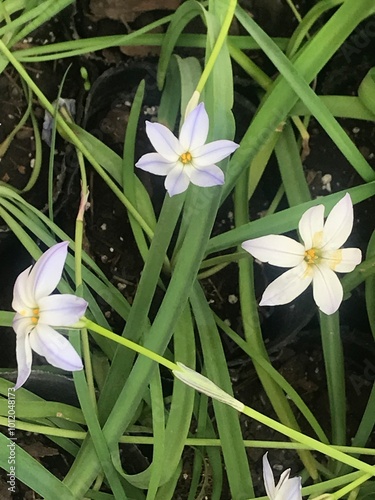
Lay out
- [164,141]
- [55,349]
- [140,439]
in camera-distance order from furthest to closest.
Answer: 1. [140,439]
2. [164,141]
3. [55,349]

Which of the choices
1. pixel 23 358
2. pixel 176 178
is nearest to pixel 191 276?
pixel 176 178

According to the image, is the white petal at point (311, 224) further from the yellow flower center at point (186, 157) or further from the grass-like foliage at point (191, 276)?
the yellow flower center at point (186, 157)

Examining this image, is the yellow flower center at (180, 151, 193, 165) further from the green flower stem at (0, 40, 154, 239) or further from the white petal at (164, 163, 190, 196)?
the green flower stem at (0, 40, 154, 239)

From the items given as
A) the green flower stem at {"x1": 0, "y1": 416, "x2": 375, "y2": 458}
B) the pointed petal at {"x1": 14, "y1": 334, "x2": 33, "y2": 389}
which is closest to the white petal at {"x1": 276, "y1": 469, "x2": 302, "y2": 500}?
the green flower stem at {"x1": 0, "y1": 416, "x2": 375, "y2": 458}

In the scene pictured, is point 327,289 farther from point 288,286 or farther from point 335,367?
point 335,367

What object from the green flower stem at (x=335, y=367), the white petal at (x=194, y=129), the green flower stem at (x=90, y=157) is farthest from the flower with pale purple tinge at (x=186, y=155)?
the green flower stem at (x=335, y=367)

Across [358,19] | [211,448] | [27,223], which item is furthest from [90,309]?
[358,19]
